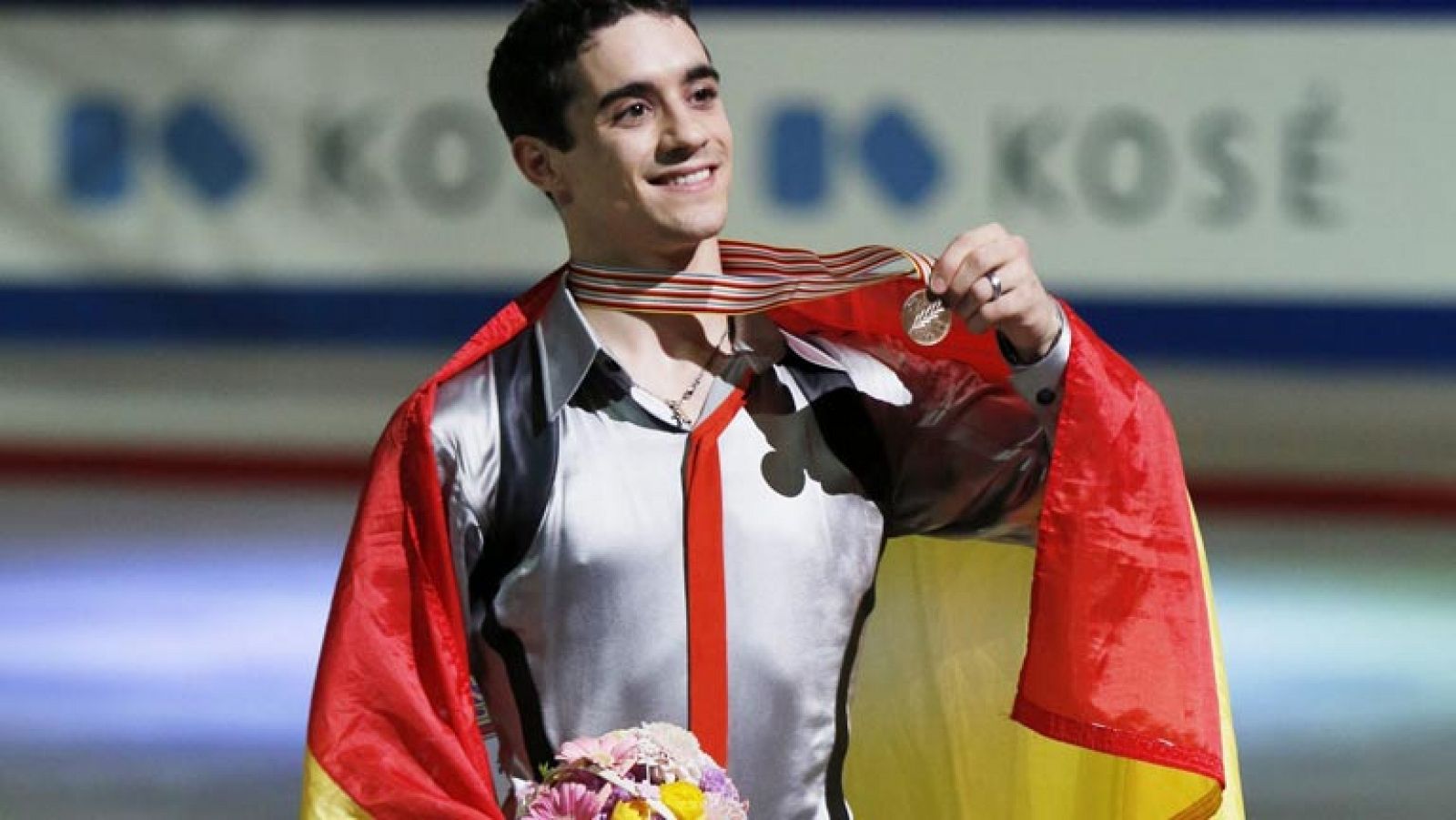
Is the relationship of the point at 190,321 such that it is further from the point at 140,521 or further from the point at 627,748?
the point at 627,748

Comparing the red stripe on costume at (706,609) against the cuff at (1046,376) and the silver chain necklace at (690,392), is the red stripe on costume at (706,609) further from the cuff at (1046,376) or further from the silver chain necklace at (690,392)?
the cuff at (1046,376)

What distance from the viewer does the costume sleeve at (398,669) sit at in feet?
6.61

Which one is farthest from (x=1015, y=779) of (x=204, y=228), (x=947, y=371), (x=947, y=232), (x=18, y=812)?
(x=204, y=228)

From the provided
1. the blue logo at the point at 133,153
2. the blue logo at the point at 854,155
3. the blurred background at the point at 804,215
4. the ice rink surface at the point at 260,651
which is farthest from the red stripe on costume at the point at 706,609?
the blue logo at the point at 133,153

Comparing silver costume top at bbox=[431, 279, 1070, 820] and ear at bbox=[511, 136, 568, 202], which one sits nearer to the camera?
silver costume top at bbox=[431, 279, 1070, 820]

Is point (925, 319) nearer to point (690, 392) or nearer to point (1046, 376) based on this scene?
point (1046, 376)

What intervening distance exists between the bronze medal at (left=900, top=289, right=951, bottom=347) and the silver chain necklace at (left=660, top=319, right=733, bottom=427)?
0.72ft

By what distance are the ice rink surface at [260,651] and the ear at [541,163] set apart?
2425 mm

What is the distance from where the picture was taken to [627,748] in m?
1.95

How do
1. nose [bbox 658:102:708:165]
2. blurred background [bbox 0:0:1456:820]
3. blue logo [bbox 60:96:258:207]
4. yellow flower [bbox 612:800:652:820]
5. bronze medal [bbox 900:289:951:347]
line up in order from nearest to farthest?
yellow flower [bbox 612:800:652:820] → bronze medal [bbox 900:289:951:347] → nose [bbox 658:102:708:165] → blurred background [bbox 0:0:1456:820] → blue logo [bbox 60:96:258:207]

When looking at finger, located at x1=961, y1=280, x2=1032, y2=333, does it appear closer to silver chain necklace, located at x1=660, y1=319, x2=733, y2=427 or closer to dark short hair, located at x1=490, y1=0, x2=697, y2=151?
silver chain necklace, located at x1=660, y1=319, x2=733, y2=427

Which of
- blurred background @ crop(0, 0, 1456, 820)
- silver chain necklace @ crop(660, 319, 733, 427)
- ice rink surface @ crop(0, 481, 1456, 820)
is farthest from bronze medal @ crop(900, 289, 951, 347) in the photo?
blurred background @ crop(0, 0, 1456, 820)

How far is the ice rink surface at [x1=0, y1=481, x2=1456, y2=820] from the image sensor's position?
4.61 meters

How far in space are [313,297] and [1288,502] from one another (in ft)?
8.22
